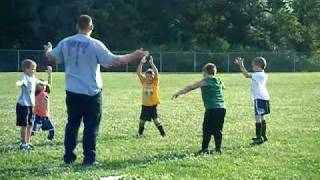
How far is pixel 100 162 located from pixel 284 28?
69403 mm

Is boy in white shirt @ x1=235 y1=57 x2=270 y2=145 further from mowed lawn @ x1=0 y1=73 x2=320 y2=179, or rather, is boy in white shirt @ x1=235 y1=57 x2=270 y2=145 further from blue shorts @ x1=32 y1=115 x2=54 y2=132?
blue shorts @ x1=32 y1=115 x2=54 y2=132

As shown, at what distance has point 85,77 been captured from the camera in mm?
9938

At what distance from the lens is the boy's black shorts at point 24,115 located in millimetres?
11781

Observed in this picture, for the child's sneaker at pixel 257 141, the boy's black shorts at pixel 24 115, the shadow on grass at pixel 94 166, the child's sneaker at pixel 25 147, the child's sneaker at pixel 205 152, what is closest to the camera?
the shadow on grass at pixel 94 166

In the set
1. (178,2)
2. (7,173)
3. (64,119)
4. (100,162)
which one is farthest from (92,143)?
(178,2)

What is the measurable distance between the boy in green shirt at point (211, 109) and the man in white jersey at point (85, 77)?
2068 millimetres

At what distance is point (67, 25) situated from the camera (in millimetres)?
63688

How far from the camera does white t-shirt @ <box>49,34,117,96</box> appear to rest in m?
9.86

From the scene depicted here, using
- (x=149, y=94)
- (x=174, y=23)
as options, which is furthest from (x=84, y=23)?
(x=174, y=23)

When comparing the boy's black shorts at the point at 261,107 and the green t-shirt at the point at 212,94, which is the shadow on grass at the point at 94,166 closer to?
the green t-shirt at the point at 212,94

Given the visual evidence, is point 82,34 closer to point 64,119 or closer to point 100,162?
point 100,162

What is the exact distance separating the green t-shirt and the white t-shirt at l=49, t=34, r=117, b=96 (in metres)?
2.43

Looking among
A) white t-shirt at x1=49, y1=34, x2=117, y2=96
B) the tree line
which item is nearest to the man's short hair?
white t-shirt at x1=49, y1=34, x2=117, y2=96

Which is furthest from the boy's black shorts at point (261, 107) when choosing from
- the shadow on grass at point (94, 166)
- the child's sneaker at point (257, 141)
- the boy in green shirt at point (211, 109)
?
the shadow on grass at point (94, 166)
